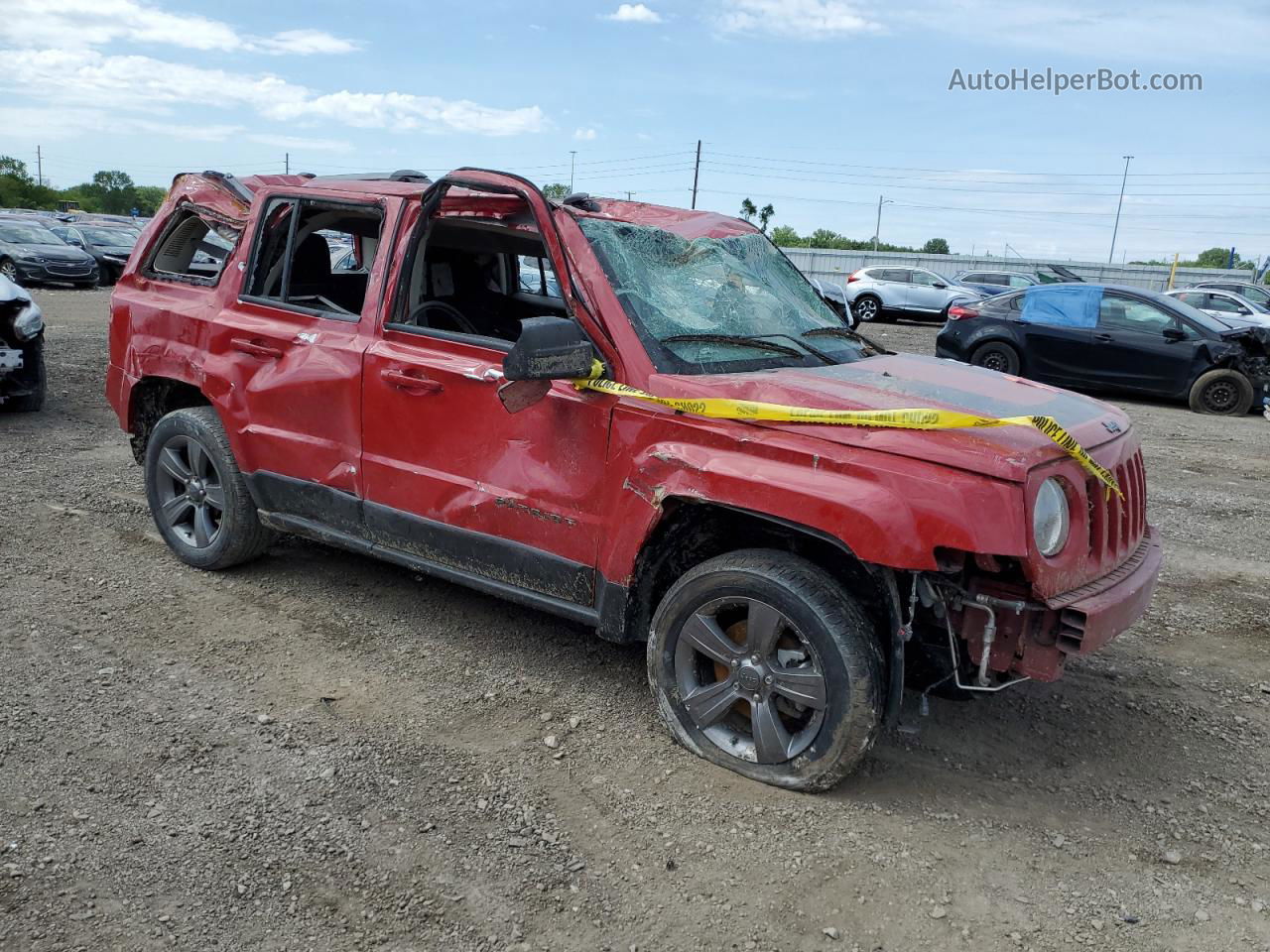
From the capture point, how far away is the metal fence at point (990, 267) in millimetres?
42438

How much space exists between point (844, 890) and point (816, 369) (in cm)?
182

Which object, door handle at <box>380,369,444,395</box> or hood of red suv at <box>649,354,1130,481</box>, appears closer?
hood of red suv at <box>649,354,1130,481</box>

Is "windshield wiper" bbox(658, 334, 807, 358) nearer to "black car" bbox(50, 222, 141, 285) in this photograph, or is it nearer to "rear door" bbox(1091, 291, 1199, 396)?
"rear door" bbox(1091, 291, 1199, 396)

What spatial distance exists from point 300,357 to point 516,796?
7.21 ft

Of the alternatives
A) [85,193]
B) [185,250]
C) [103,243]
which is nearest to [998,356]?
[185,250]

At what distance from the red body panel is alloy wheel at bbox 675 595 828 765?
0.34 meters

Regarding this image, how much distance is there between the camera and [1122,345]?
12789 mm

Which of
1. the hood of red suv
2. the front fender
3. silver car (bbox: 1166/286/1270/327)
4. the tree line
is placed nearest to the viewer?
the front fender

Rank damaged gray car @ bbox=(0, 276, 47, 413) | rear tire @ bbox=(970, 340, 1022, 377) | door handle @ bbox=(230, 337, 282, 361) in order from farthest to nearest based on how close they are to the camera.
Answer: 1. rear tire @ bbox=(970, 340, 1022, 377)
2. damaged gray car @ bbox=(0, 276, 47, 413)
3. door handle @ bbox=(230, 337, 282, 361)

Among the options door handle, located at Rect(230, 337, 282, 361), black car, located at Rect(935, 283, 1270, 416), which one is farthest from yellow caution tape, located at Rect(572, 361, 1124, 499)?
black car, located at Rect(935, 283, 1270, 416)

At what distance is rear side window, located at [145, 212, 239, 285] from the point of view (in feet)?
17.1

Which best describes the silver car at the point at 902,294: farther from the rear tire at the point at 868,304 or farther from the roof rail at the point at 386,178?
the roof rail at the point at 386,178

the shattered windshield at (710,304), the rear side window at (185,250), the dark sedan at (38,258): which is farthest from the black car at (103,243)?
the shattered windshield at (710,304)

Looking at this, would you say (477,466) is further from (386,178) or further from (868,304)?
(868,304)
